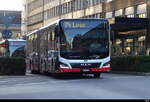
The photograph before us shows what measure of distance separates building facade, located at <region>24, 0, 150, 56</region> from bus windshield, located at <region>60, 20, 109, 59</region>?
85.9ft

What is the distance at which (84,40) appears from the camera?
2516 cm

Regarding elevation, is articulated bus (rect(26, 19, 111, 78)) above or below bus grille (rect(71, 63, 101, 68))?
above

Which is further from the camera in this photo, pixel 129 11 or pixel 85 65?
pixel 129 11

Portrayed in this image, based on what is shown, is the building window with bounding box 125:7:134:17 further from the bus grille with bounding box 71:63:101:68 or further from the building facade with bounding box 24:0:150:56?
the bus grille with bounding box 71:63:101:68

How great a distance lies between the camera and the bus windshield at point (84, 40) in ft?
82.1

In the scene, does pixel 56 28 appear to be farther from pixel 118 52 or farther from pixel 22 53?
pixel 118 52

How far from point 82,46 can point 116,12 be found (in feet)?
119

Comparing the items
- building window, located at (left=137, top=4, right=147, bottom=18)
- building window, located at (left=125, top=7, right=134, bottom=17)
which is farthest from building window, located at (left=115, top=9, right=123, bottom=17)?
building window, located at (left=137, top=4, right=147, bottom=18)

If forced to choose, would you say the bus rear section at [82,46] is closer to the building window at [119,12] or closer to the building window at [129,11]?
the building window at [129,11]

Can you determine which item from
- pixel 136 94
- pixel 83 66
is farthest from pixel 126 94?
pixel 83 66

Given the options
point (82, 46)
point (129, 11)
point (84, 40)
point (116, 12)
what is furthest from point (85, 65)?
point (116, 12)

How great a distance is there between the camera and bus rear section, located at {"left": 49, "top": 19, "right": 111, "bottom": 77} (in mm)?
25016

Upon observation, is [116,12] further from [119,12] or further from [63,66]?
[63,66]

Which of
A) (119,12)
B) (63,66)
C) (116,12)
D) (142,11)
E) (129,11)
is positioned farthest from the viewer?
(116,12)
